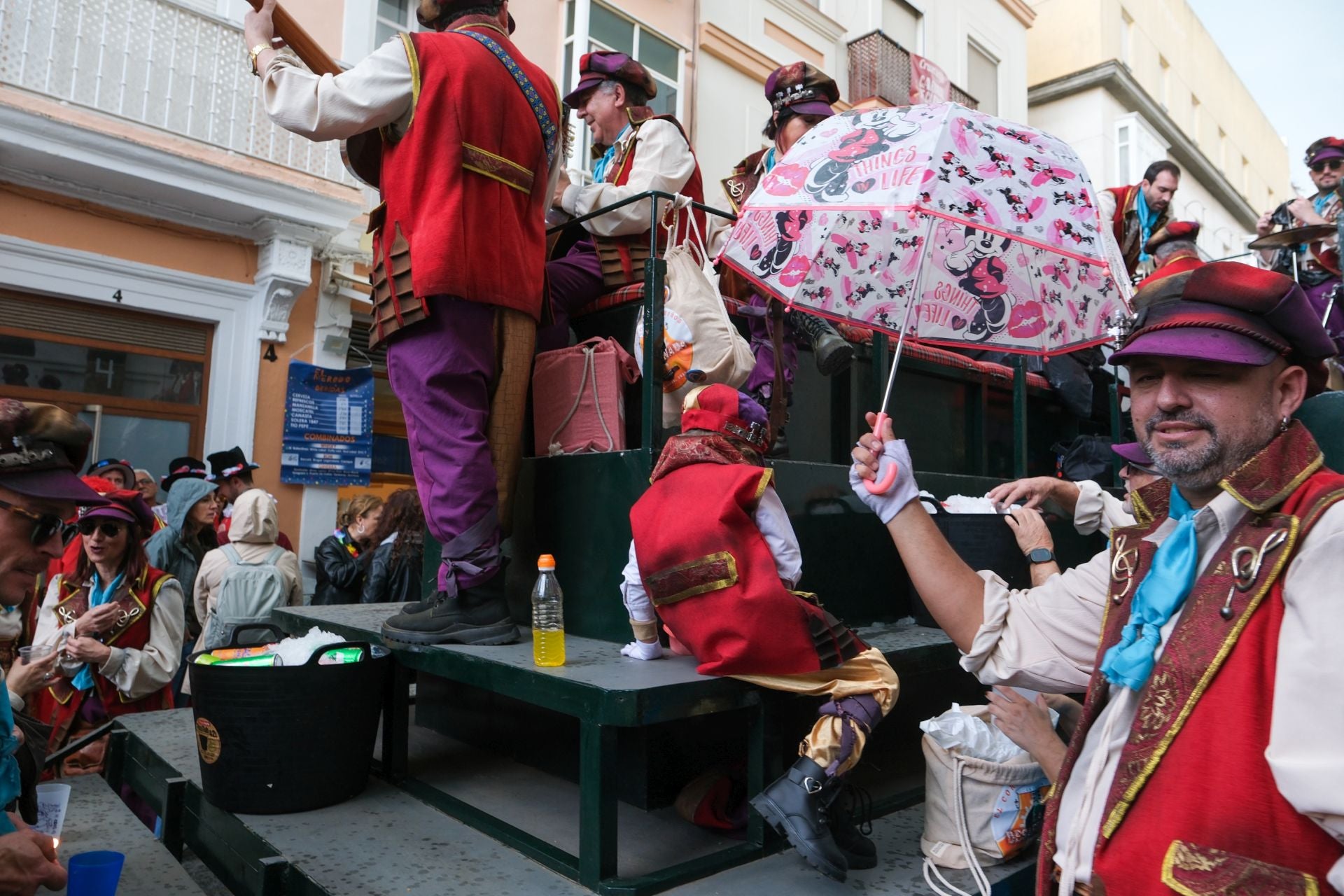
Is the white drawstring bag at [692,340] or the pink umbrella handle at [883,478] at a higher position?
A: the white drawstring bag at [692,340]

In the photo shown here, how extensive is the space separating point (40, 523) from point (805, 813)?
227 cm

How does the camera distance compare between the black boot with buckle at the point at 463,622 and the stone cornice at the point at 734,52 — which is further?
the stone cornice at the point at 734,52

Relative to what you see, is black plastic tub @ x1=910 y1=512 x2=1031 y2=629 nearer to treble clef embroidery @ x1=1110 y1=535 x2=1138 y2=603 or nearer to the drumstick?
treble clef embroidery @ x1=1110 y1=535 x2=1138 y2=603

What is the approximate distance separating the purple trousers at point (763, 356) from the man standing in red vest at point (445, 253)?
1348 millimetres

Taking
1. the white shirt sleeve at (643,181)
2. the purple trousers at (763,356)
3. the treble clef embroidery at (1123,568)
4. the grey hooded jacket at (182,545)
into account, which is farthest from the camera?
the grey hooded jacket at (182,545)

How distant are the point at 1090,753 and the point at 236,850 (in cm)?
265

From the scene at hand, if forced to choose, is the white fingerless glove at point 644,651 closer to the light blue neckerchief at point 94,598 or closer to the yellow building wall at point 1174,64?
the light blue neckerchief at point 94,598

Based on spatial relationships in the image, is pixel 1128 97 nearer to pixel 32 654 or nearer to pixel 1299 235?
pixel 1299 235

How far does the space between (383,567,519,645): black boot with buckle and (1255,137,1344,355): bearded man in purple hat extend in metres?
5.50

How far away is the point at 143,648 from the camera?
175 inches

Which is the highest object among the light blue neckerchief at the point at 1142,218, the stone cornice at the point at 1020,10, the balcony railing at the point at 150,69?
the stone cornice at the point at 1020,10

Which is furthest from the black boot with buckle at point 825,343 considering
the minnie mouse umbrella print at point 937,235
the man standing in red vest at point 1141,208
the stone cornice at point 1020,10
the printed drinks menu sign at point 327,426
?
the stone cornice at point 1020,10

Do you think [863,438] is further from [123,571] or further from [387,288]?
[123,571]

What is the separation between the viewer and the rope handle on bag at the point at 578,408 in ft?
11.9
